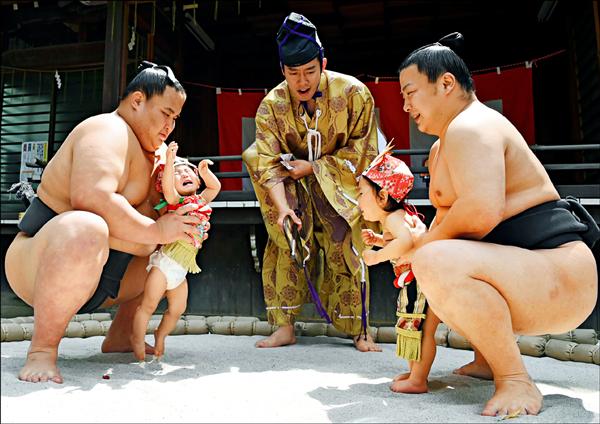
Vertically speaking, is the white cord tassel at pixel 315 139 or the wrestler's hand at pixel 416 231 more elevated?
the white cord tassel at pixel 315 139

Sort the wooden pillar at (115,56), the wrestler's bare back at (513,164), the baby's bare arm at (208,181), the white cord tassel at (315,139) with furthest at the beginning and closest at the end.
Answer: the wooden pillar at (115,56), the white cord tassel at (315,139), the baby's bare arm at (208,181), the wrestler's bare back at (513,164)

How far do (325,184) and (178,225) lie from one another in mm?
1076

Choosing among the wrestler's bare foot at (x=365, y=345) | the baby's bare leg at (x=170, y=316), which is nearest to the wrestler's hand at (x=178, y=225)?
the baby's bare leg at (x=170, y=316)

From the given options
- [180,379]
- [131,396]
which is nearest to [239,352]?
[180,379]

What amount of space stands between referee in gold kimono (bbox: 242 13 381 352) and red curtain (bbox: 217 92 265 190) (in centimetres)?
325

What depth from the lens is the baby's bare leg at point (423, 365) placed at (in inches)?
70.5

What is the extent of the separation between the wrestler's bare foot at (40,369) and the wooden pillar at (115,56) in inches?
139

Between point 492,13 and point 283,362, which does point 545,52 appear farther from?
point 283,362

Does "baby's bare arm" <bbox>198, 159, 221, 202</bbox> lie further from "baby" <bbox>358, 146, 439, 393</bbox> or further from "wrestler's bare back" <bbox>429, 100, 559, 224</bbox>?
"wrestler's bare back" <bbox>429, 100, 559, 224</bbox>

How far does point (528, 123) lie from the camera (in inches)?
224

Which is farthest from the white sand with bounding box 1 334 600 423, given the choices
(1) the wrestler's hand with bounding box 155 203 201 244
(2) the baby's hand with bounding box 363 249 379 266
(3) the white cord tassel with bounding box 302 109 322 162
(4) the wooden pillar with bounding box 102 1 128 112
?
(4) the wooden pillar with bounding box 102 1 128 112

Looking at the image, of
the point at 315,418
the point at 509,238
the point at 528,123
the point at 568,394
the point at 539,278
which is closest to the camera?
the point at 315,418

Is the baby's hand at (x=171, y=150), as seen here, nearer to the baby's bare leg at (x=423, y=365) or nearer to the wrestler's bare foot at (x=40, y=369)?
the wrestler's bare foot at (x=40, y=369)

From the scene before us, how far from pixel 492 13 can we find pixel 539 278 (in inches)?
216
